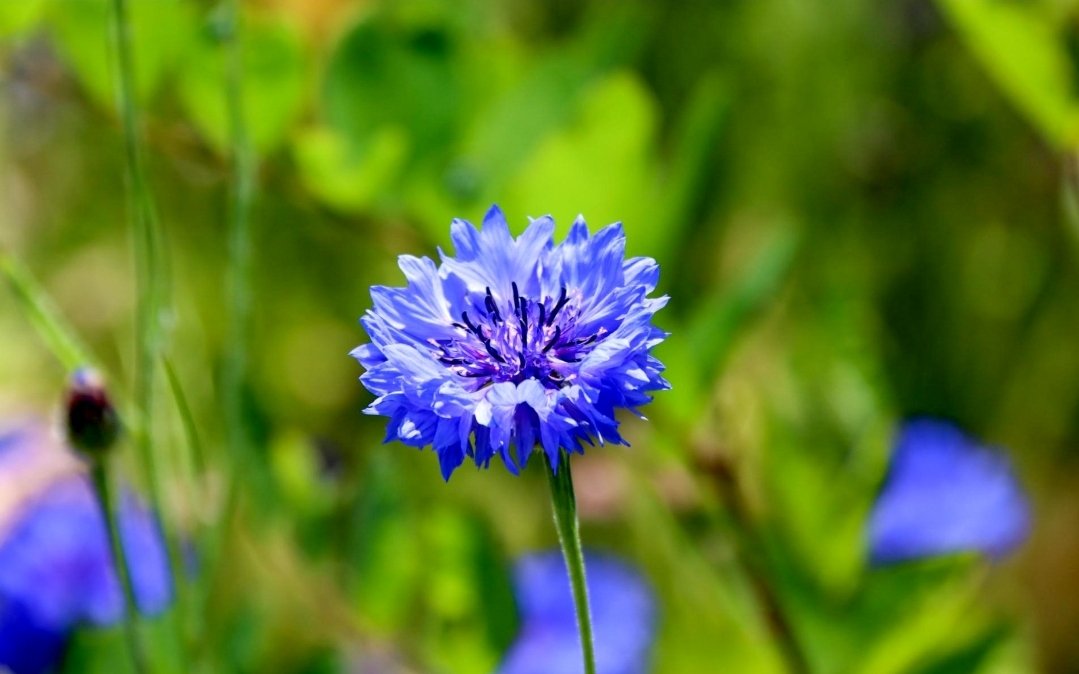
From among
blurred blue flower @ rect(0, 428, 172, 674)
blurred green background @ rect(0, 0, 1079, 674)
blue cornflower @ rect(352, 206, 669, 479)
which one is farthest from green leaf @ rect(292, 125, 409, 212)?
blue cornflower @ rect(352, 206, 669, 479)

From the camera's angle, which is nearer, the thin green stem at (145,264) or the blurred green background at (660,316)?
the thin green stem at (145,264)

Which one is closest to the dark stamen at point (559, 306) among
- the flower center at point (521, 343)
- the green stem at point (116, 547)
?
the flower center at point (521, 343)

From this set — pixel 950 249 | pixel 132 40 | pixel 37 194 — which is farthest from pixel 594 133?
pixel 37 194

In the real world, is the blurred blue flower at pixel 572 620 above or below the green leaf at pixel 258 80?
below

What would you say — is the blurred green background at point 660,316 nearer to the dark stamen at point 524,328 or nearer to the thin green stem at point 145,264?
the thin green stem at point 145,264

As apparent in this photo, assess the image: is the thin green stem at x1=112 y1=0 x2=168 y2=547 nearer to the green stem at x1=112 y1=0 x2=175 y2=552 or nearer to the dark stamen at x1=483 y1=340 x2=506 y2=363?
the green stem at x1=112 y1=0 x2=175 y2=552

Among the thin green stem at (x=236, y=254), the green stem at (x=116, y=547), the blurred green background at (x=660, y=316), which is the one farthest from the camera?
the blurred green background at (x=660, y=316)
